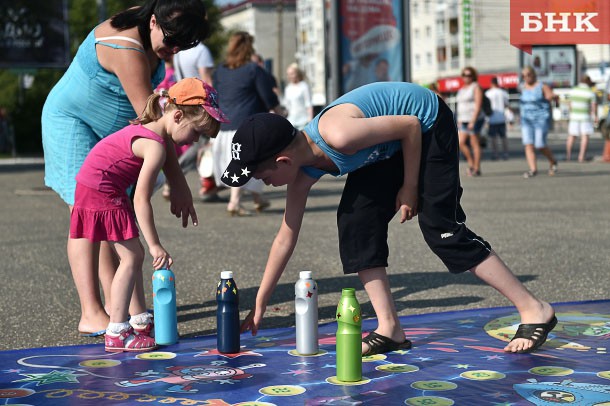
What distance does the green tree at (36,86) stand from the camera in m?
40.8

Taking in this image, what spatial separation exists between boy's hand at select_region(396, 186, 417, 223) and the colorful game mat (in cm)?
62

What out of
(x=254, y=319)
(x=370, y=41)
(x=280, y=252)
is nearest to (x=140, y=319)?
(x=254, y=319)

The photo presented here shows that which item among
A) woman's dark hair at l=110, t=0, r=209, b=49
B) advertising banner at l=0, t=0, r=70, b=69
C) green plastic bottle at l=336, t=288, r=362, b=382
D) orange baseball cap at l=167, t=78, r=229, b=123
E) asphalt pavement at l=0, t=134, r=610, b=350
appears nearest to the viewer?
green plastic bottle at l=336, t=288, r=362, b=382

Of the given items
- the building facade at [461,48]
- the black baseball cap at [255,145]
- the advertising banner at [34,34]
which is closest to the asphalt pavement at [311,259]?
the black baseball cap at [255,145]

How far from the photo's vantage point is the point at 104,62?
205 inches

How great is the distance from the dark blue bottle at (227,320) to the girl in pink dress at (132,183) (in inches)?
11.4

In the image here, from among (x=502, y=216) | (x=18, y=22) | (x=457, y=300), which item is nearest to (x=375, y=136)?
(x=457, y=300)

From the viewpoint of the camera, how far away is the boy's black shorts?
4.54 m

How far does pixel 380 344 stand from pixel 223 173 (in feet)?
3.37

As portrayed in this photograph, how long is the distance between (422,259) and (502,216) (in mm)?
3086

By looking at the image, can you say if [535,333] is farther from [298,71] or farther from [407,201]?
[298,71]

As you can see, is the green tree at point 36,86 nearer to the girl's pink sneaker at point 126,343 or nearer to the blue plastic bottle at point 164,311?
the blue plastic bottle at point 164,311

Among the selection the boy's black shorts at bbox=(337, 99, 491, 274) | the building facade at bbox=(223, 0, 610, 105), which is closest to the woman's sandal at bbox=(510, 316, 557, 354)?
the boy's black shorts at bbox=(337, 99, 491, 274)

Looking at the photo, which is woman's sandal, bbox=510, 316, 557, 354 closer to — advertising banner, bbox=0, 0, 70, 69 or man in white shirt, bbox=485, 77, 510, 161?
man in white shirt, bbox=485, 77, 510, 161
